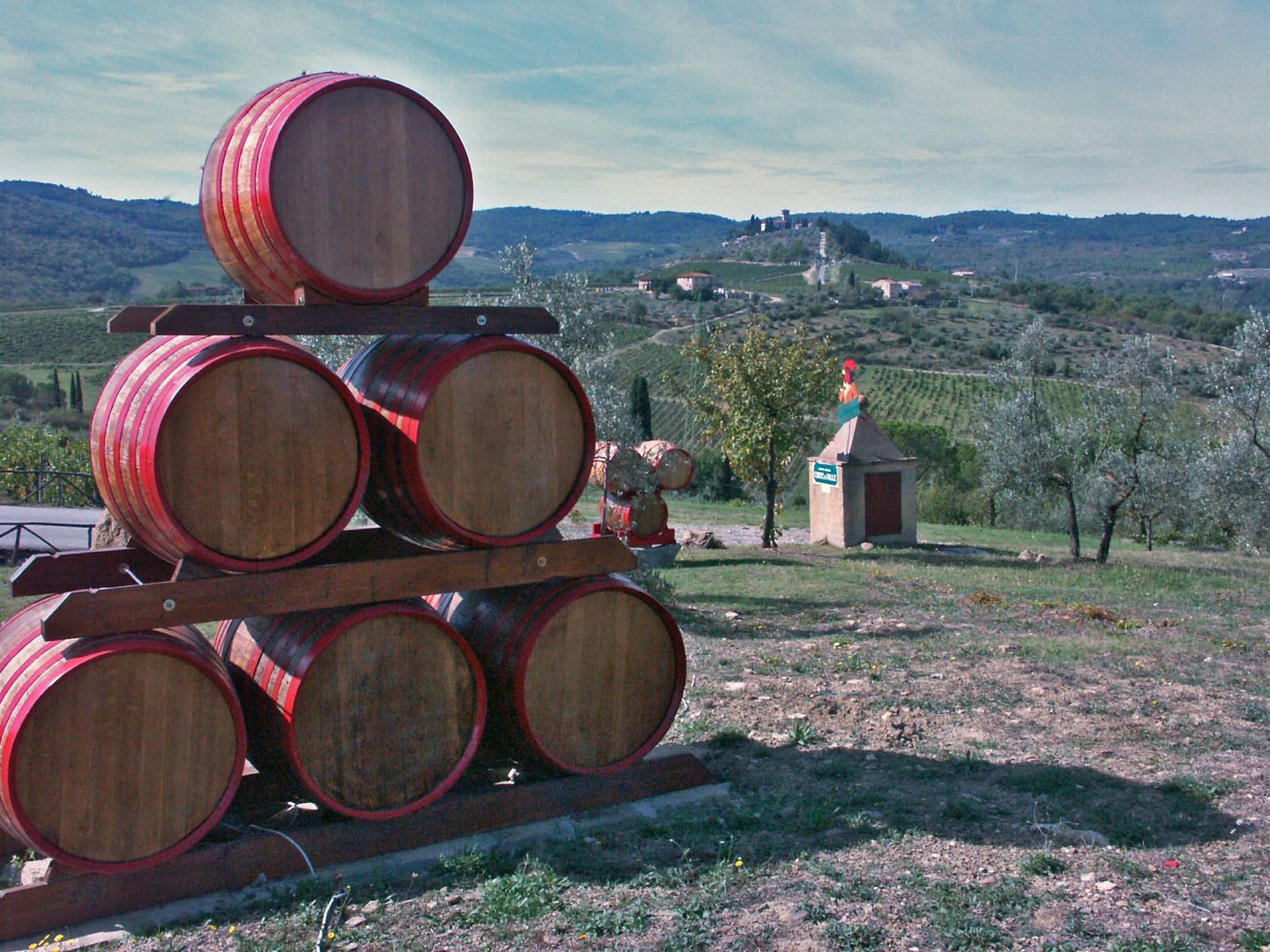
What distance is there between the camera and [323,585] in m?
4.71

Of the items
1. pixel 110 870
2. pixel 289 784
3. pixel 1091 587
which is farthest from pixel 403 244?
pixel 1091 587

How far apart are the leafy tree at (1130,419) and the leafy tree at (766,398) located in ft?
18.7

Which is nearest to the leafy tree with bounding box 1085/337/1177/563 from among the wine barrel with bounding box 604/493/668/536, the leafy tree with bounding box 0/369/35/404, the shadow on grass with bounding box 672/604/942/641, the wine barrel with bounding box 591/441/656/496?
the wine barrel with bounding box 604/493/668/536

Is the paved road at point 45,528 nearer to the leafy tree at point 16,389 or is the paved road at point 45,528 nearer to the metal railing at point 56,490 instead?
the metal railing at point 56,490

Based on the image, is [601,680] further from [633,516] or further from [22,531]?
[22,531]

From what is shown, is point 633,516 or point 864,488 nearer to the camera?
point 633,516

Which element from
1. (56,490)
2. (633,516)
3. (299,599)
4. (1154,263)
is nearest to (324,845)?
(299,599)

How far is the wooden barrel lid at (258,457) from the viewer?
4.35 meters

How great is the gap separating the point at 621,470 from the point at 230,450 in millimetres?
11803

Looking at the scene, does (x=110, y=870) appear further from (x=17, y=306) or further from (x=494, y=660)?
(x=17, y=306)

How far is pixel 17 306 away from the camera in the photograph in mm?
64562

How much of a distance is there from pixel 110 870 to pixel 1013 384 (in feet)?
66.9

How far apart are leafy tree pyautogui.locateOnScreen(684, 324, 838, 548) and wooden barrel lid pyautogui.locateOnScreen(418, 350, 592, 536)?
59.1 feet

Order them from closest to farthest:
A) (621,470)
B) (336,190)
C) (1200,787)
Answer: (336,190) < (1200,787) < (621,470)
